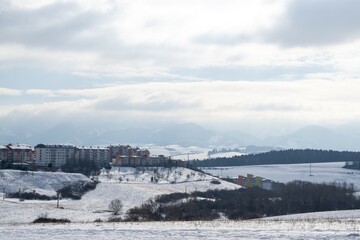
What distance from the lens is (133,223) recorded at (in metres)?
26.0

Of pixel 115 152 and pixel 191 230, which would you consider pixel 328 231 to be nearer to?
pixel 191 230

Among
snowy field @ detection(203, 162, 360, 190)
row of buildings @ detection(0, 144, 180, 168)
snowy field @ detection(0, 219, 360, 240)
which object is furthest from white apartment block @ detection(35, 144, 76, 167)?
snowy field @ detection(0, 219, 360, 240)

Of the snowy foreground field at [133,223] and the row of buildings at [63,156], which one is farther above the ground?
the row of buildings at [63,156]

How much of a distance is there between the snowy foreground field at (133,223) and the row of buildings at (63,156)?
1795cm

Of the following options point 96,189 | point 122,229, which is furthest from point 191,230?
point 96,189

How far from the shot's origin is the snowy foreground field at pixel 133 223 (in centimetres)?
2034

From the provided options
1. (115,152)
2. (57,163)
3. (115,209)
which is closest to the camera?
(115,209)

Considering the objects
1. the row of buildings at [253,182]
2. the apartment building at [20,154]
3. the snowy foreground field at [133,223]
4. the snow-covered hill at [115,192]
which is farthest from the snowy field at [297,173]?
the apartment building at [20,154]

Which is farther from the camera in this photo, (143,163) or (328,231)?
(143,163)

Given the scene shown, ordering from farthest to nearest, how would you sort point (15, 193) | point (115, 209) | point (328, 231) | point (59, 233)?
point (15, 193) → point (115, 209) → point (59, 233) → point (328, 231)

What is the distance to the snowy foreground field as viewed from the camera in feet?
66.7

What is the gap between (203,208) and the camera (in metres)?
68.1

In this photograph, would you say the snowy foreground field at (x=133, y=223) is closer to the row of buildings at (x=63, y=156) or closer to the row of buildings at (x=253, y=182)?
the row of buildings at (x=253, y=182)

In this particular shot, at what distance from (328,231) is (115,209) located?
45.2 metres
